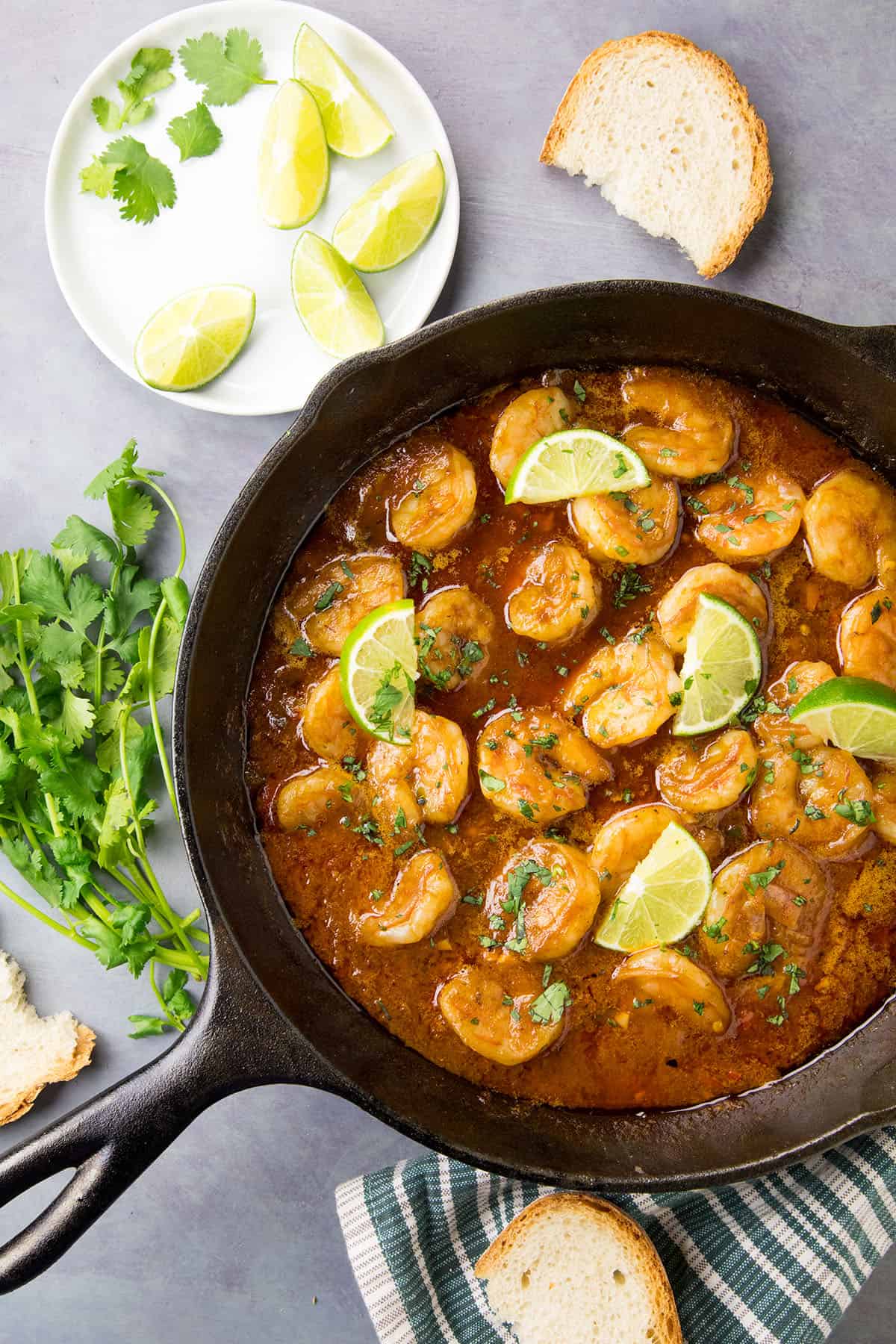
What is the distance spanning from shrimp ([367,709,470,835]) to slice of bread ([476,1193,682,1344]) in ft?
4.04

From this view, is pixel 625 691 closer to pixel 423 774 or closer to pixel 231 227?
pixel 423 774

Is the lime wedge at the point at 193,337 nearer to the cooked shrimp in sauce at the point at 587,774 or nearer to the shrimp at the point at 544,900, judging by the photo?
the cooked shrimp in sauce at the point at 587,774

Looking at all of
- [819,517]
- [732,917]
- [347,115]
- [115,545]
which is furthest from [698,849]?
[347,115]

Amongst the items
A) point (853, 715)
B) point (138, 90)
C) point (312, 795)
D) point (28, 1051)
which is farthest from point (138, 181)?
point (28, 1051)

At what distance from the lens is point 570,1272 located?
2.94 metres

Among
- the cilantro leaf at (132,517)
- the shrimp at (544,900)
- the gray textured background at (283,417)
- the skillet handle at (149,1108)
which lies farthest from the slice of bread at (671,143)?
the skillet handle at (149,1108)

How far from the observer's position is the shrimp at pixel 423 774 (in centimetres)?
261

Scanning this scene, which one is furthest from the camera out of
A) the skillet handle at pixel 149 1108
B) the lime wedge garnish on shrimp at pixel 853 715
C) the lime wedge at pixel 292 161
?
the lime wedge at pixel 292 161

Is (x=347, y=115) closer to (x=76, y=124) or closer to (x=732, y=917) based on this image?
(x=76, y=124)

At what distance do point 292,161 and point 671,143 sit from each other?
114 cm

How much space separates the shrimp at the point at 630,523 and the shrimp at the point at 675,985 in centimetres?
102

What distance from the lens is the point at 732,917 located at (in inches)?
104

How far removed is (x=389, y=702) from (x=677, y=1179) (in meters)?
1.36

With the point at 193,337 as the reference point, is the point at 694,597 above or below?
below
